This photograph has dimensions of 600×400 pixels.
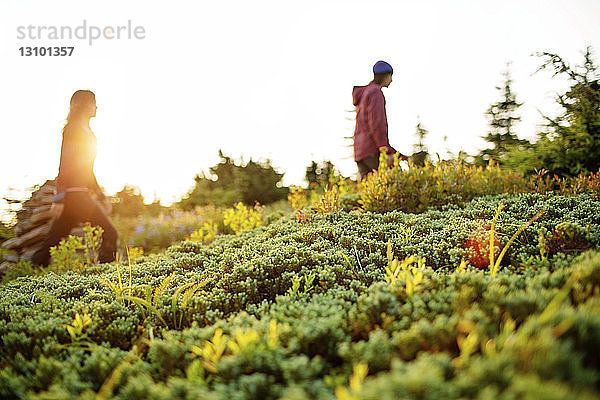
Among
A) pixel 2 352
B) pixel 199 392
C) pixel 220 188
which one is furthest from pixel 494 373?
pixel 220 188

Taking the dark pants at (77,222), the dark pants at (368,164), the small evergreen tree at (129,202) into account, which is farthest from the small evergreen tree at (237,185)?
the dark pants at (77,222)

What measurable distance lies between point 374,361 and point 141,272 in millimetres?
2976

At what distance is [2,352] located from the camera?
2.31 m

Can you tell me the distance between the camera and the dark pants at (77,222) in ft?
18.7

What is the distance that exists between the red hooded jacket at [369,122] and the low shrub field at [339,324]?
3025mm

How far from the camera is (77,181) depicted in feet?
18.6

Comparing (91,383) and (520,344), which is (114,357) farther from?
(520,344)

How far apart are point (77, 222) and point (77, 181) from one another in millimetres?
683

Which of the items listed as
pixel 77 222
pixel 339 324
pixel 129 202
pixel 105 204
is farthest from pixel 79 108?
pixel 129 202

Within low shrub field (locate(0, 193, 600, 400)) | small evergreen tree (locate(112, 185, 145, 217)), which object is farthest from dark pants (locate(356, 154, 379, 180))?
small evergreen tree (locate(112, 185, 145, 217))

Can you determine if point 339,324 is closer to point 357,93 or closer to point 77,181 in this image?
point 77,181

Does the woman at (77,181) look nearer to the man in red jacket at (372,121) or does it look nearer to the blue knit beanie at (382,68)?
the man in red jacket at (372,121)

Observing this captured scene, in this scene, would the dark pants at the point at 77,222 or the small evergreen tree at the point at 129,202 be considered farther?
the small evergreen tree at the point at 129,202

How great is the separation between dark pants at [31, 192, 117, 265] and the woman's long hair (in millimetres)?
1128
